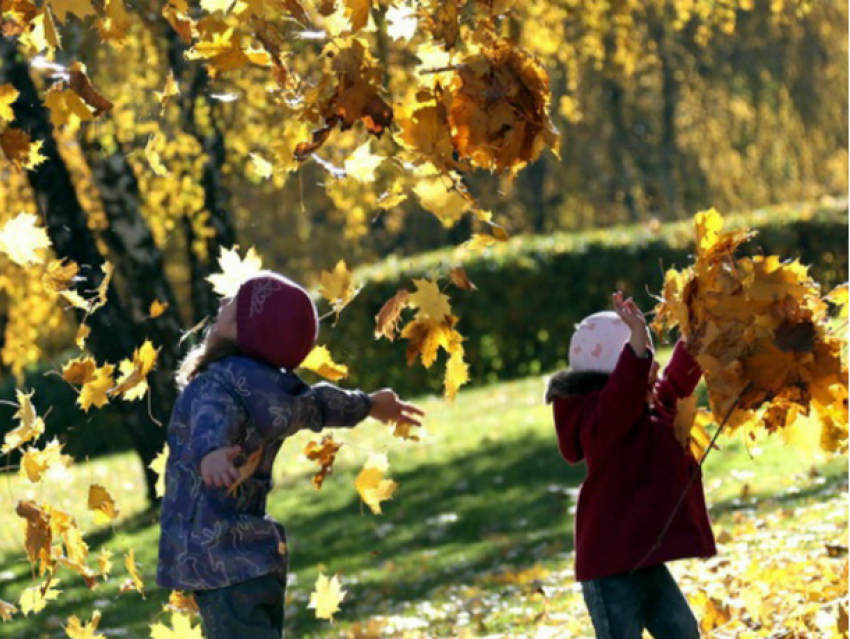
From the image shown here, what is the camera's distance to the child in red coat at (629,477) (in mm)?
4336

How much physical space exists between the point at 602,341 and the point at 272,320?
0.91 metres

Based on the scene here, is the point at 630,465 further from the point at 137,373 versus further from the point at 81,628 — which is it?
the point at 81,628

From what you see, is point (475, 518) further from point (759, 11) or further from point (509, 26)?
point (759, 11)

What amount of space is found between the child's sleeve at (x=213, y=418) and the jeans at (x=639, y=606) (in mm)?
1075

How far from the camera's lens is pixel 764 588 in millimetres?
5945

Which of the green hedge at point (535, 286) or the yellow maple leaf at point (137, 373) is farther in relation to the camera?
the green hedge at point (535, 286)

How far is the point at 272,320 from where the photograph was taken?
4.25 metres

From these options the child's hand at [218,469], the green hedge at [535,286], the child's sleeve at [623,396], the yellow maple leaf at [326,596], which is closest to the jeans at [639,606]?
the child's sleeve at [623,396]

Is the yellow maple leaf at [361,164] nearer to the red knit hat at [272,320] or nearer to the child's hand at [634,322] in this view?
the red knit hat at [272,320]

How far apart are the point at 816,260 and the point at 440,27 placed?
14521 mm

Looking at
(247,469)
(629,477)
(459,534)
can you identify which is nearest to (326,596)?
(247,469)

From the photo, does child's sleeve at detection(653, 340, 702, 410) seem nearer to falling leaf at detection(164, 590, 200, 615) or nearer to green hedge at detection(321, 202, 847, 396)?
falling leaf at detection(164, 590, 200, 615)

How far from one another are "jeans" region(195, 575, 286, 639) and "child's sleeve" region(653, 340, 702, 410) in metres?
1.19

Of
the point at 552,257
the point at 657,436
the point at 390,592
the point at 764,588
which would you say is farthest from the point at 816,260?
the point at 657,436
